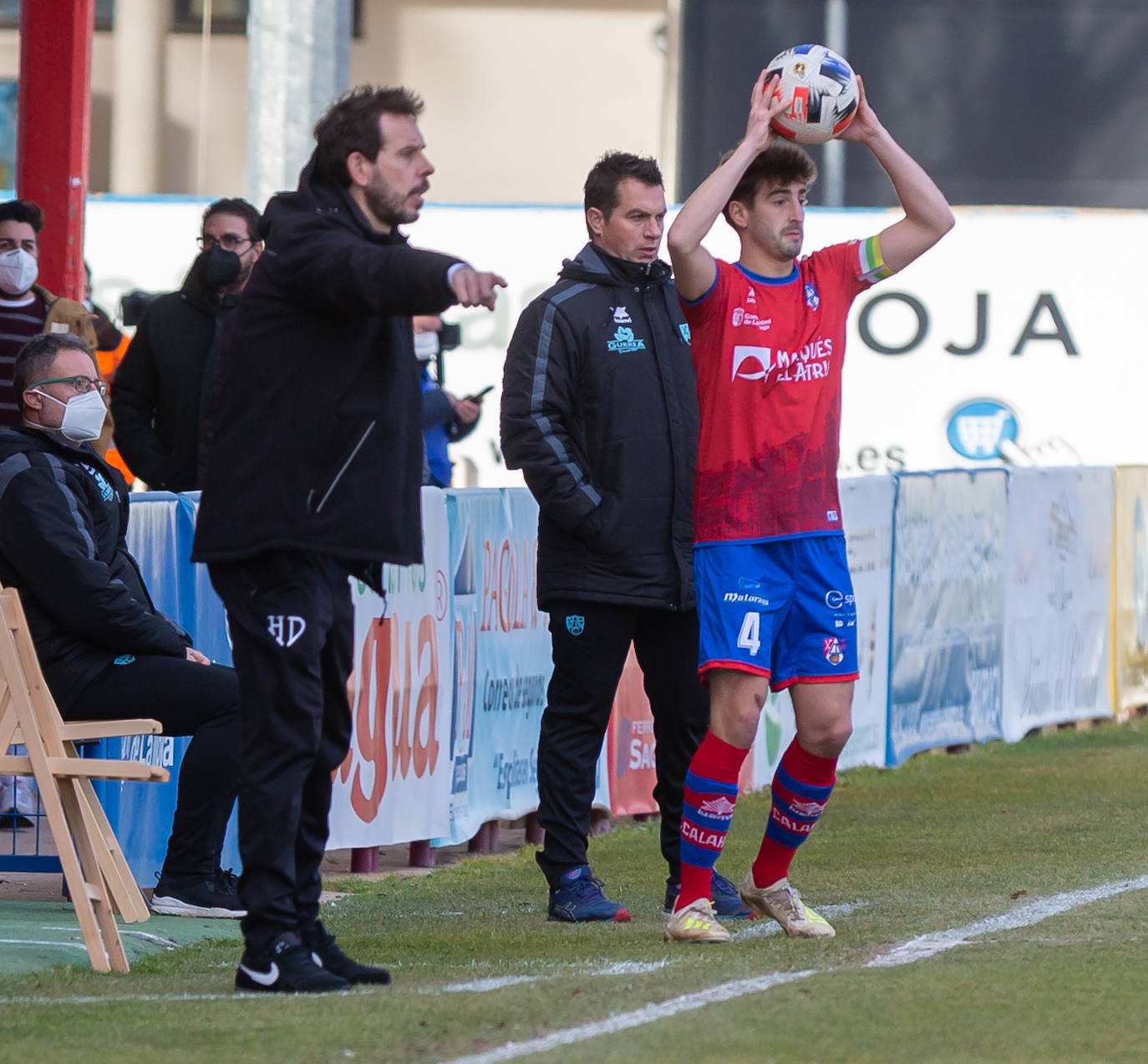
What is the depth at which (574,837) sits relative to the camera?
7180 millimetres

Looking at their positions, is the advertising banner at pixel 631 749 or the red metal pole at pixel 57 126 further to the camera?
the red metal pole at pixel 57 126

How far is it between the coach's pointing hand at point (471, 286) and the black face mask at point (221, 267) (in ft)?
14.4

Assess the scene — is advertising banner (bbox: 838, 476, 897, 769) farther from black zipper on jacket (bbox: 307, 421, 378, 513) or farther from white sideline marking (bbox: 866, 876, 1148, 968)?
black zipper on jacket (bbox: 307, 421, 378, 513)

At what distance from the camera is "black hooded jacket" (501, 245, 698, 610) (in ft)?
23.1

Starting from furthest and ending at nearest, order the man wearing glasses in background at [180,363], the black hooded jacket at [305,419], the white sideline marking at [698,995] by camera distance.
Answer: the man wearing glasses in background at [180,363] → the black hooded jacket at [305,419] → the white sideline marking at [698,995]

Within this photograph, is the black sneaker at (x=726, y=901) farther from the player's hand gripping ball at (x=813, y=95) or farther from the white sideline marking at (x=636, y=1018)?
the player's hand gripping ball at (x=813, y=95)

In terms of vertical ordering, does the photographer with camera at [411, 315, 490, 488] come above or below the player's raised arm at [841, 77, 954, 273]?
below

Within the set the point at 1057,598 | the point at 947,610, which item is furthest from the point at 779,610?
the point at 1057,598

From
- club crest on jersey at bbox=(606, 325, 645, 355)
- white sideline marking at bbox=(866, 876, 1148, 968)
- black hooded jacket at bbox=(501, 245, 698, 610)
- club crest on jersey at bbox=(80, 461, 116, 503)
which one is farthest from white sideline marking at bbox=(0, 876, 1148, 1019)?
club crest on jersey at bbox=(606, 325, 645, 355)

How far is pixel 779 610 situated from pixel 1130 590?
946 centimetres

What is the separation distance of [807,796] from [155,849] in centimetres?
235

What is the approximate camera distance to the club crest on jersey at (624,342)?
7.12m

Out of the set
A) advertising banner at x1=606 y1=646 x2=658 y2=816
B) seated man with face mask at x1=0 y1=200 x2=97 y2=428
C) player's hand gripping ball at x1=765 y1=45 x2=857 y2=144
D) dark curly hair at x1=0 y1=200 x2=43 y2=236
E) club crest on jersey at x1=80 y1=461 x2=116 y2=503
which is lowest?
advertising banner at x1=606 y1=646 x2=658 y2=816

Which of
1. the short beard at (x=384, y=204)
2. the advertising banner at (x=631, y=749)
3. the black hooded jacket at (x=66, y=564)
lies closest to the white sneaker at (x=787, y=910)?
the black hooded jacket at (x=66, y=564)
